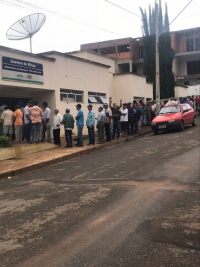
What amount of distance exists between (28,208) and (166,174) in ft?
12.1

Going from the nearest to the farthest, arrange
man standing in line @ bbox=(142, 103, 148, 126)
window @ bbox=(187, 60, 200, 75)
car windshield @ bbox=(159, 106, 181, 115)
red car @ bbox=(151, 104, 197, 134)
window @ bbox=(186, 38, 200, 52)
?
1. red car @ bbox=(151, 104, 197, 134)
2. car windshield @ bbox=(159, 106, 181, 115)
3. man standing in line @ bbox=(142, 103, 148, 126)
4. window @ bbox=(186, 38, 200, 52)
5. window @ bbox=(187, 60, 200, 75)

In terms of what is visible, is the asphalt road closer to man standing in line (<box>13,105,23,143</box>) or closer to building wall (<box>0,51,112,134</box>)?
man standing in line (<box>13,105,23,143</box>)

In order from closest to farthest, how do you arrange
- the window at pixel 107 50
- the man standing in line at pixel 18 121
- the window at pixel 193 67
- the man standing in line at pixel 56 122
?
the man standing in line at pixel 18 121, the man standing in line at pixel 56 122, the window at pixel 193 67, the window at pixel 107 50

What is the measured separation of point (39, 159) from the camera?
10.7 metres

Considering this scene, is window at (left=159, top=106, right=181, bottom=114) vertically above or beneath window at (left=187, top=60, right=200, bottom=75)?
beneath

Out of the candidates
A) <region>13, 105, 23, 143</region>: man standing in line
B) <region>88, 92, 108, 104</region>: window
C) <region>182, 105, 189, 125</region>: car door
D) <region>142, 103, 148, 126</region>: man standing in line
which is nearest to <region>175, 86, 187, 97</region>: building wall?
<region>142, 103, 148, 126</region>: man standing in line

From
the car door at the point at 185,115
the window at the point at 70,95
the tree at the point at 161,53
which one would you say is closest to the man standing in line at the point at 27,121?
the window at the point at 70,95

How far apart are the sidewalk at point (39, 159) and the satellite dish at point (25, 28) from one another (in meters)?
5.96

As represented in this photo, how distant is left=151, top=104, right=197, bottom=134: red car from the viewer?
16.4 meters

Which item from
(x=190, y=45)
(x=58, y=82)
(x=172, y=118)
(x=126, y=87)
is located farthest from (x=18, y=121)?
(x=190, y=45)

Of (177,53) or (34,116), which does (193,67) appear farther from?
(34,116)

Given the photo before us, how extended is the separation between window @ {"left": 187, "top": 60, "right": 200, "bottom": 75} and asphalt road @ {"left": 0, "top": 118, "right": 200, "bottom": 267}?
131ft

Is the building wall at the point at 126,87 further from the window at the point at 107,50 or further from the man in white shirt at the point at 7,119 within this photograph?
the window at the point at 107,50

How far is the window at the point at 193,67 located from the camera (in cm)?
4566
